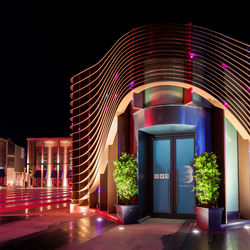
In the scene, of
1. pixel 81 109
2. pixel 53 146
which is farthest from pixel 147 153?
pixel 53 146

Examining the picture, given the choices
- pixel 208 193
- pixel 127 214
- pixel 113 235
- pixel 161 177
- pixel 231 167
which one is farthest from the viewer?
pixel 161 177

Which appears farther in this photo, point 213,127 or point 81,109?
Result: point 81,109

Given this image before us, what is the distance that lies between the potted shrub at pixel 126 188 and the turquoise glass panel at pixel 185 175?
4.80ft

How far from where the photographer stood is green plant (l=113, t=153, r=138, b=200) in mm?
8664

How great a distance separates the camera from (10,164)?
1984 inches

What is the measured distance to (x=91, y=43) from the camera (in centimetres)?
1181

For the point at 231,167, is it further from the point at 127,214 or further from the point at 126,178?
the point at 127,214

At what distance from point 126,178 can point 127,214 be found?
3.21ft

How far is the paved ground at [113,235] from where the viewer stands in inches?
239

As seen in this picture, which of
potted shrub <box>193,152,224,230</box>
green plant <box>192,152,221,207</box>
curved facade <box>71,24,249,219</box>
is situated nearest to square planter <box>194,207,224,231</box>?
potted shrub <box>193,152,224,230</box>

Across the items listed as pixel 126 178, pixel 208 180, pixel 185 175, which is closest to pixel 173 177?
pixel 185 175

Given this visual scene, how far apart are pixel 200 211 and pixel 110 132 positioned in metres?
3.97

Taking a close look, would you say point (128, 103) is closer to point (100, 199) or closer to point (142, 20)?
point (142, 20)

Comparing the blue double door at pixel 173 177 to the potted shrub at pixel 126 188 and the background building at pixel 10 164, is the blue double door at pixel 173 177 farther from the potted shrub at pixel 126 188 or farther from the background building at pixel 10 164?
the background building at pixel 10 164
